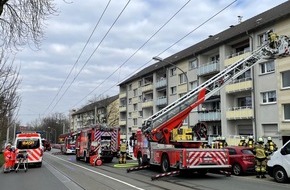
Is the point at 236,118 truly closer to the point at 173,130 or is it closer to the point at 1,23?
the point at 173,130

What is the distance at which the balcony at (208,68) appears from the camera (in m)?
42.8

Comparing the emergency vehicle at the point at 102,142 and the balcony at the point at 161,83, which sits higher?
the balcony at the point at 161,83

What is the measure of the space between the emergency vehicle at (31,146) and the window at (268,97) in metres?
20.3

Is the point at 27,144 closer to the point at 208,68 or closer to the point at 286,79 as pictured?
the point at 286,79

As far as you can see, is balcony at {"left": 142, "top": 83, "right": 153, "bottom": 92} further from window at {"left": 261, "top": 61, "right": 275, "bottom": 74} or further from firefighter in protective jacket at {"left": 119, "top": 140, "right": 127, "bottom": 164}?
firefighter in protective jacket at {"left": 119, "top": 140, "right": 127, "bottom": 164}

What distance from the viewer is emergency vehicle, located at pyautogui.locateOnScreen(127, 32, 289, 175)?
17391 millimetres

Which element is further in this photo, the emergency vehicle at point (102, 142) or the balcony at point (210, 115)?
the balcony at point (210, 115)

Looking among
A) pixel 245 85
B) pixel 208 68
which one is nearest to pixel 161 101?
pixel 208 68

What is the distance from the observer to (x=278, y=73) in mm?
33219

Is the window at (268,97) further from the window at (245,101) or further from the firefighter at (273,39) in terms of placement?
the firefighter at (273,39)

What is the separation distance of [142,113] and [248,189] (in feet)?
187

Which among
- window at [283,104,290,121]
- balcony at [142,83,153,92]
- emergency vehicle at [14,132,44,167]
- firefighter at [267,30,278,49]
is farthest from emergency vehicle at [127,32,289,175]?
balcony at [142,83,153,92]

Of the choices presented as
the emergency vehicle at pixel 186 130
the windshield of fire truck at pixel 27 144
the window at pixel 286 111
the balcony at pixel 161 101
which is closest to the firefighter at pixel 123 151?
the windshield of fire truck at pixel 27 144

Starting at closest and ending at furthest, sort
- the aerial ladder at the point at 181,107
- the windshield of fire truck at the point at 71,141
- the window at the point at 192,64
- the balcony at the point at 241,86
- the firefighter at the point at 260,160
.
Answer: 1. the firefighter at the point at 260,160
2. the aerial ladder at the point at 181,107
3. the balcony at the point at 241,86
4. the windshield of fire truck at the point at 71,141
5. the window at the point at 192,64
